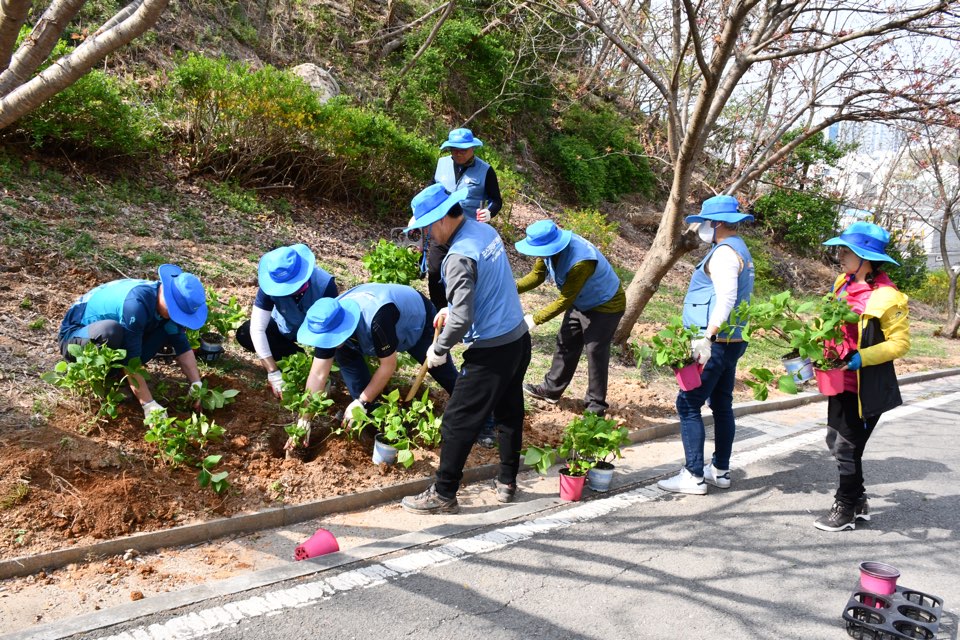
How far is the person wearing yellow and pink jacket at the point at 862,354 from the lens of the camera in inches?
165

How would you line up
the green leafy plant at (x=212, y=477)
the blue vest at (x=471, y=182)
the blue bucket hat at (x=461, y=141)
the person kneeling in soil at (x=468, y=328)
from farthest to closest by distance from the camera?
the blue vest at (x=471, y=182) < the blue bucket hat at (x=461, y=141) < the person kneeling in soil at (x=468, y=328) < the green leafy plant at (x=212, y=477)

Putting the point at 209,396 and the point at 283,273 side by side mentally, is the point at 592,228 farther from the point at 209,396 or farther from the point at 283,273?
the point at 209,396

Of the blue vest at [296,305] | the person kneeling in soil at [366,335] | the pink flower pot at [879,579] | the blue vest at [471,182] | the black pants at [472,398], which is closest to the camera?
the pink flower pot at [879,579]

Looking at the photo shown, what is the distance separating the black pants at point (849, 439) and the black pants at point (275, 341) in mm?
3883

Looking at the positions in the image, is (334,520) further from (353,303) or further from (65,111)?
(65,111)

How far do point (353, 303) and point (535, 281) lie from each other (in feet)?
6.73

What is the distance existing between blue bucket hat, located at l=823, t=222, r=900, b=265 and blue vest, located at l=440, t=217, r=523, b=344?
2.10 meters

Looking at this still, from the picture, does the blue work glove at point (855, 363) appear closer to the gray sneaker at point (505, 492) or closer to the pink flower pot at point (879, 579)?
the pink flower pot at point (879, 579)

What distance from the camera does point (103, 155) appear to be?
314 inches

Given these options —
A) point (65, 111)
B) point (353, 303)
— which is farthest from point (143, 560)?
point (65, 111)

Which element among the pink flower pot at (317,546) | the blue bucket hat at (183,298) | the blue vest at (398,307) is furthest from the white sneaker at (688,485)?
the blue bucket hat at (183,298)

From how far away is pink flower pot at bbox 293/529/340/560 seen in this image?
3648 mm

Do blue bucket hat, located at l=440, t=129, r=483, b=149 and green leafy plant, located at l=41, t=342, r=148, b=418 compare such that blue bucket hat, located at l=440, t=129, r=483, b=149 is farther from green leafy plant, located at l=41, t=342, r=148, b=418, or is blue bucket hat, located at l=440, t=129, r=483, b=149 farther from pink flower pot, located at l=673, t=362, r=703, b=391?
green leafy plant, located at l=41, t=342, r=148, b=418

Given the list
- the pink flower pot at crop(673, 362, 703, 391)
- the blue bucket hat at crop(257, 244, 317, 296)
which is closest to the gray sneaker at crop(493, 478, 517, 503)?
the pink flower pot at crop(673, 362, 703, 391)
